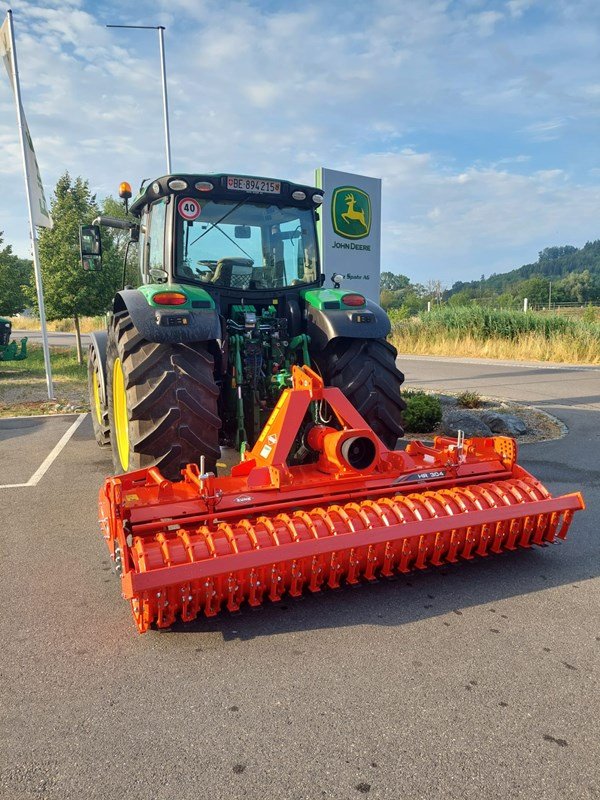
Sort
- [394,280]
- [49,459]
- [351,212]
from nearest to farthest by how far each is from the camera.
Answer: [49,459] < [351,212] < [394,280]

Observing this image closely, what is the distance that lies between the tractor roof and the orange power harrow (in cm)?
178

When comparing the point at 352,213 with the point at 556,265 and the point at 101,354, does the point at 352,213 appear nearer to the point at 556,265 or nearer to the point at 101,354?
the point at 101,354

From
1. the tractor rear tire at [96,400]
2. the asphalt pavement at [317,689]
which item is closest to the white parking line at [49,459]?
the tractor rear tire at [96,400]

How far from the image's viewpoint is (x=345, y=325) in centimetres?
463

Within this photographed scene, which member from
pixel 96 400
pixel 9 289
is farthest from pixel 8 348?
pixel 96 400

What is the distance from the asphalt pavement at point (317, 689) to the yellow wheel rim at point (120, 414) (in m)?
0.95

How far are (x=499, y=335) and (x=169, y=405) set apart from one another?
19287 mm

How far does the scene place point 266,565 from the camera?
3.00 metres

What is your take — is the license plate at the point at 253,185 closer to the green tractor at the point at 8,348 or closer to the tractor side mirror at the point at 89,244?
the tractor side mirror at the point at 89,244

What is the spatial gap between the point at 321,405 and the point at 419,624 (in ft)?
5.92

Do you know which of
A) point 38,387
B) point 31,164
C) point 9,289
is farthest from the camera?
point 9,289

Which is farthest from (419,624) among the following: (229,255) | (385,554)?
(229,255)

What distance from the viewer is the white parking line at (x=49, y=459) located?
5.84 meters

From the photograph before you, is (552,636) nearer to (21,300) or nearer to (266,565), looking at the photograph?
(266,565)
